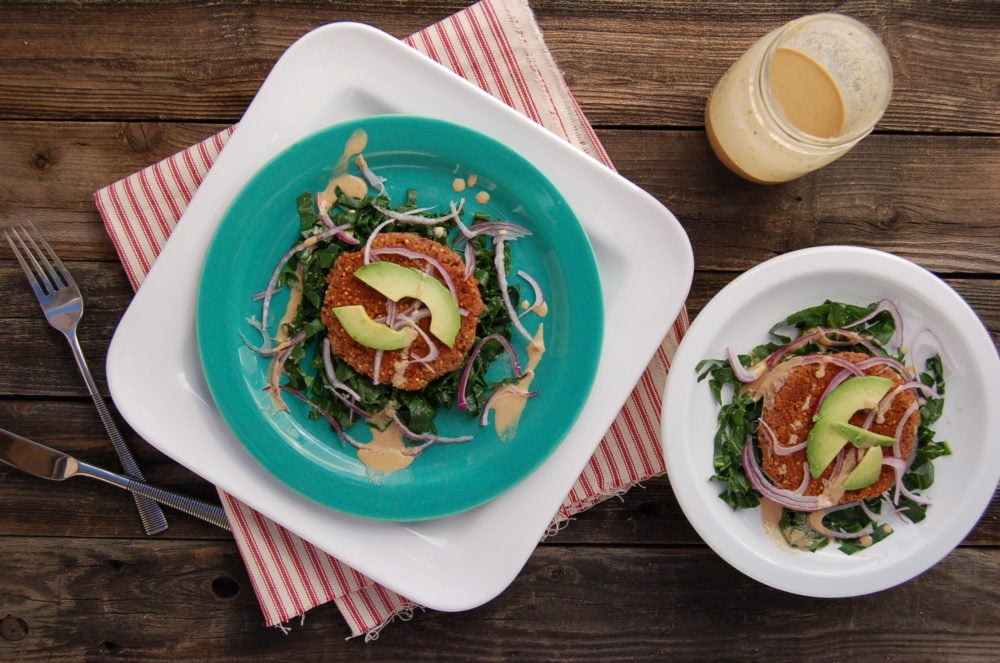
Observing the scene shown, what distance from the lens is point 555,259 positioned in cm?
237

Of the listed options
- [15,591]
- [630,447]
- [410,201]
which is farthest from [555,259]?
[15,591]

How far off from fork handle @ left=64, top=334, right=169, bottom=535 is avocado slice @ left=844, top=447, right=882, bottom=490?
8.09 ft

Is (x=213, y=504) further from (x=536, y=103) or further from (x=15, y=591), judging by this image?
(x=536, y=103)

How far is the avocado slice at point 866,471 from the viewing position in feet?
7.36

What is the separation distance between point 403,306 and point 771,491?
1.38 metres

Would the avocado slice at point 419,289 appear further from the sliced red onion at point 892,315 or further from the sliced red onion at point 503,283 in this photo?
the sliced red onion at point 892,315

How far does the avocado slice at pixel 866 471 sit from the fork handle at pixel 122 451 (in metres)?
2.46

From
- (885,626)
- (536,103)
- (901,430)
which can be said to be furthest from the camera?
(885,626)

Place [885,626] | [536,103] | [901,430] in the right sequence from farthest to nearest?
[885,626] < [536,103] < [901,430]

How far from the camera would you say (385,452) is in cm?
240

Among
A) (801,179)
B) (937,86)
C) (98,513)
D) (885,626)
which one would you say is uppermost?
(937,86)

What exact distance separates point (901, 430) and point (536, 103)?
5.56 ft

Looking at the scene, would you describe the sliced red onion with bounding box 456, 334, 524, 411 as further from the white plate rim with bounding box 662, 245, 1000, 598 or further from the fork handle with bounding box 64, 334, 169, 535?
the fork handle with bounding box 64, 334, 169, 535

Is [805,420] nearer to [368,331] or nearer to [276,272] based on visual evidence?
[368,331]
